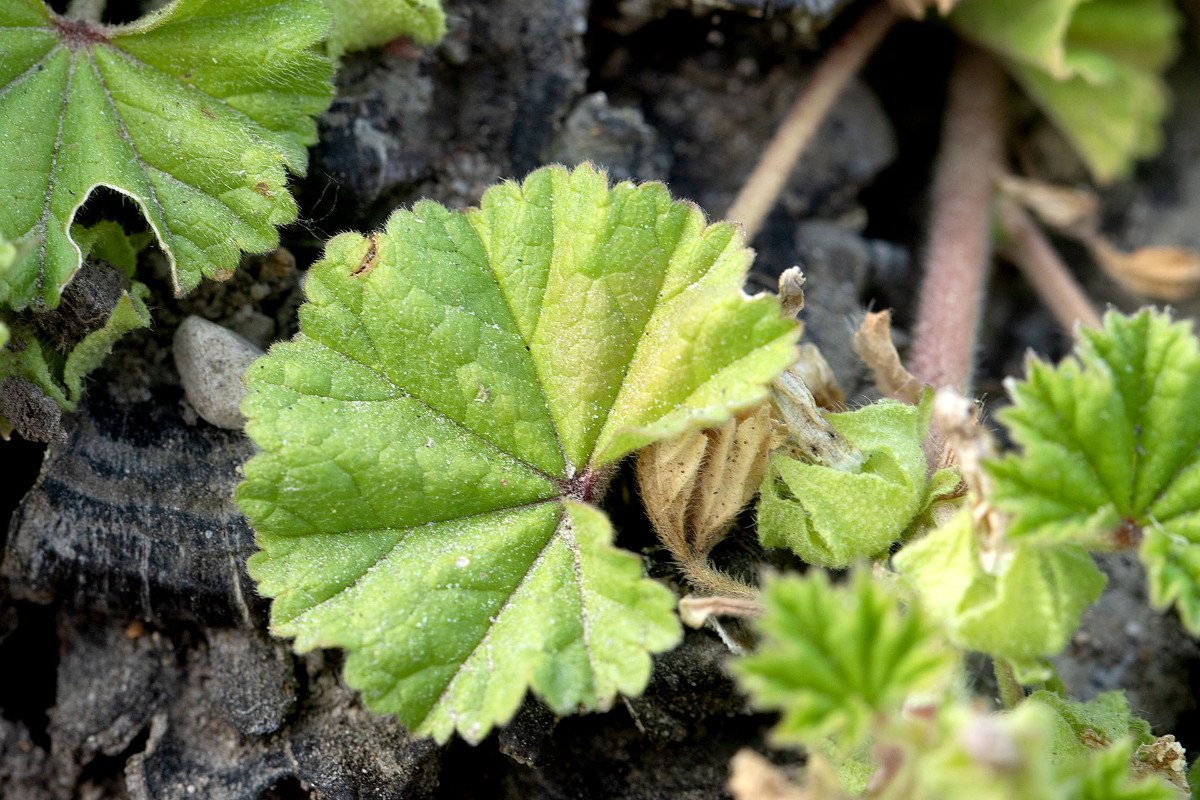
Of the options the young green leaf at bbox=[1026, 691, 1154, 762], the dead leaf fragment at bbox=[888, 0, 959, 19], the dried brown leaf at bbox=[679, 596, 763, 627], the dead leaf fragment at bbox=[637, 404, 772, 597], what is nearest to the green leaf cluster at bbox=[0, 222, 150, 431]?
the dead leaf fragment at bbox=[637, 404, 772, 597]

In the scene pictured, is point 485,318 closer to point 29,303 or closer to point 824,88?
point 29,303

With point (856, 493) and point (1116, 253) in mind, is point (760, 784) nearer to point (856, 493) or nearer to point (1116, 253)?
point (856, 493)

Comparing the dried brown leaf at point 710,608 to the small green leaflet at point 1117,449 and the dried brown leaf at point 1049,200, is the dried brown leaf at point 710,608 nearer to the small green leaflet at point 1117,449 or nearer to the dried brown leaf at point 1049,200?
the small green leaflet at point 1117,449

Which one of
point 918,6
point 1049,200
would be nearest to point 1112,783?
point 918,6

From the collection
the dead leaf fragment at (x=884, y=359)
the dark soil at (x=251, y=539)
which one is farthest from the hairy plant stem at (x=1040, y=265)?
the dead leaf fragment at (x=884, y=359)

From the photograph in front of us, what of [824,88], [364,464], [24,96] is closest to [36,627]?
[364,464]
